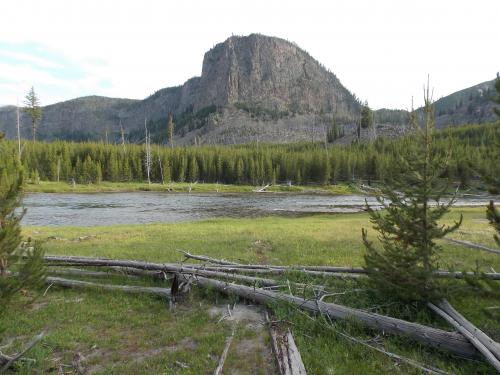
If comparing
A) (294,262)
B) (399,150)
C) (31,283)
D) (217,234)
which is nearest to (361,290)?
(399,150)

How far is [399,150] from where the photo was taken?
426 inches

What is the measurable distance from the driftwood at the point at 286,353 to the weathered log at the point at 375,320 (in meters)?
1.44

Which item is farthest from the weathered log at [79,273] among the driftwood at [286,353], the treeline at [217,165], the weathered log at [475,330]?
the treeline at [217,165]

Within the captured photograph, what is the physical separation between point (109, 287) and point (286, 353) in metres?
8.44

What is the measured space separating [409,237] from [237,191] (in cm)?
9002

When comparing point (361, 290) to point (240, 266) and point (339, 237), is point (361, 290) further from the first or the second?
point (339, 237)

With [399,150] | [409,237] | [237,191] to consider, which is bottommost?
[237,191]

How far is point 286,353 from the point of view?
8.30m

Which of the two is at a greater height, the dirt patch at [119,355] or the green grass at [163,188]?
the dirt patch at [119,355]

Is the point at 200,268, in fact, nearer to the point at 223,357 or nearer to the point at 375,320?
the point at 223,357

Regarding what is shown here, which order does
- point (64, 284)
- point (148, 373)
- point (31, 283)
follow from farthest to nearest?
point (64, 284), point (31, 283), point (148, 373)

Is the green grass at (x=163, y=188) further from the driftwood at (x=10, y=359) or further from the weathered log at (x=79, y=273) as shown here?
the driftwood at (x=10, y=359)

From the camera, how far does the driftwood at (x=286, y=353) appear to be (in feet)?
24.9

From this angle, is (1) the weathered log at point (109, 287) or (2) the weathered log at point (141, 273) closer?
(1) the weathered log at point (109, 287)
